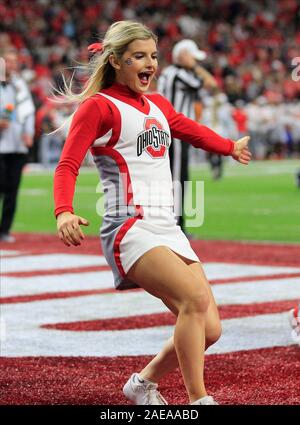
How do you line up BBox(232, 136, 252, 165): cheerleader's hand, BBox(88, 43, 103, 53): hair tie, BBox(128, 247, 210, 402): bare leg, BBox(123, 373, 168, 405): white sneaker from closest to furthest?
BBox(128, 247, 210, 402): bare leg, BBox(123, 373, 168, 405): white sneaker, BBox(88, 43, 103, 53): hair tie, BBox(232, 136, 252, 165): cheerleader's hand

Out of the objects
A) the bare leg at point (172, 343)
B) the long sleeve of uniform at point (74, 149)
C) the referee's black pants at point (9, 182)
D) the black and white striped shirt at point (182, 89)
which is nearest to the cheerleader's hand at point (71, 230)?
the long sleeve of uniform at point (74, 149)

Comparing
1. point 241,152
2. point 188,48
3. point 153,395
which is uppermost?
point 188,48

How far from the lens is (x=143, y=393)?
5.05m

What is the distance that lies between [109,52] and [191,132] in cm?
54

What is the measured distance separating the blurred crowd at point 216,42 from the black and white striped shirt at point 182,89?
15001 mm

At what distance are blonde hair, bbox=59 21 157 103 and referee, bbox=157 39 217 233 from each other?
7340 millimetres

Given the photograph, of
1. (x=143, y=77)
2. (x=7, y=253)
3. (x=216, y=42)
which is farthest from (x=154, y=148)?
(x=216, y=42)

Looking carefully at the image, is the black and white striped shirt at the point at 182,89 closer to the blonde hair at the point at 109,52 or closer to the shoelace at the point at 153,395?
the blonde hair at the point at 109,52

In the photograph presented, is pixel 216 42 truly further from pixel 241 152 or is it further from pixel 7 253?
pixel 241 152

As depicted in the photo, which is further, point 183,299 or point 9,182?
point 9,182

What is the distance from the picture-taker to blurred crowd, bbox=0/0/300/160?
3372 centimetres

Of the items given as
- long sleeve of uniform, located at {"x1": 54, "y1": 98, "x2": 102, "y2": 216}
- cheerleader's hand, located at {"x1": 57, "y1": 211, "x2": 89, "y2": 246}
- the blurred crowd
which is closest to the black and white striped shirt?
long sleeve of uniform, located at {"x1": 54, "y1": 98, "x2": 102, "y2": 216}

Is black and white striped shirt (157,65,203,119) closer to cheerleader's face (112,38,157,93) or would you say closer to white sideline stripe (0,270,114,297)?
white sideline stripe (0,270,114,297)

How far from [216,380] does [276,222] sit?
9.36 m
